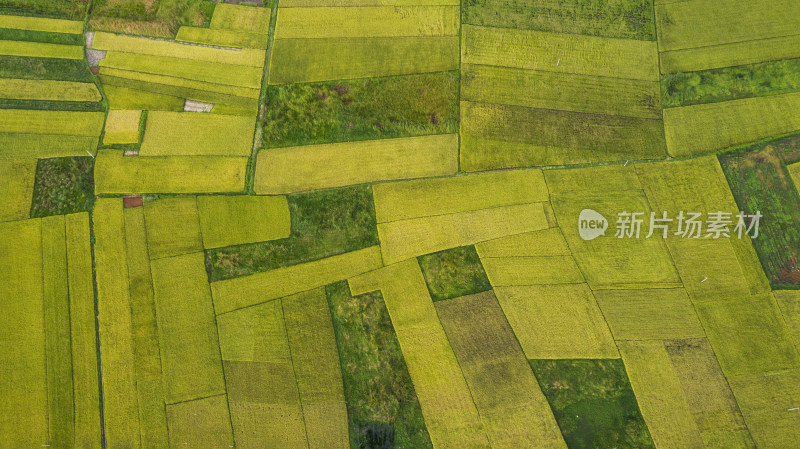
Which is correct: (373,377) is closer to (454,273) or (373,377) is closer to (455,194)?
(454,273)

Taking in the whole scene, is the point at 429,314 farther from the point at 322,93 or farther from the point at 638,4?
the point at 638,4

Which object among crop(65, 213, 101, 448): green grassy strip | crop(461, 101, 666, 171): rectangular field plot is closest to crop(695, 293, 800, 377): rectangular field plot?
crop(461, 101, 666, 171): rectangular field plot

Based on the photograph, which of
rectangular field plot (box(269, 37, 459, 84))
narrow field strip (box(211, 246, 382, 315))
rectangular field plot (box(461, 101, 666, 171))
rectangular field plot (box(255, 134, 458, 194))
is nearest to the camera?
narrow field strip (box(211, 246, 382, 315))

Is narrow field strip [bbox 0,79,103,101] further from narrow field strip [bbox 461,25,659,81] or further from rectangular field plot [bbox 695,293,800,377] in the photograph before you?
rectangular field plot [bbox 695,293,800,377]

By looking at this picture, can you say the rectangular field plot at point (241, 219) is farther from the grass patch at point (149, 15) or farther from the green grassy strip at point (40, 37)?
the green grassy strip at point (40, 37)

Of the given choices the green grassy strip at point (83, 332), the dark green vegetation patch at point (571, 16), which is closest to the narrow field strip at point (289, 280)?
the green grassy strip at point (83, 332)

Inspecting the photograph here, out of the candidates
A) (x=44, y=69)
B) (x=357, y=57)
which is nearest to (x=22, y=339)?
(x=44, y=69)
